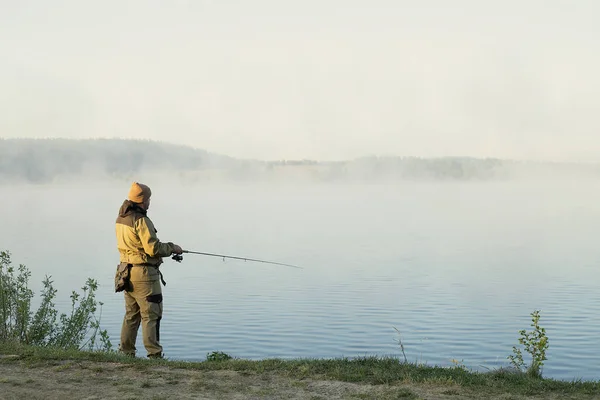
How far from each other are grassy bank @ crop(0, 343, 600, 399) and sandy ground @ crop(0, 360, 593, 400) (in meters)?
0.02

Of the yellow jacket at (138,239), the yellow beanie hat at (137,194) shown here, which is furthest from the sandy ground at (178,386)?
the yellow beanie hat at (137,194)

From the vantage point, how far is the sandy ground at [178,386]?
24.4 feet

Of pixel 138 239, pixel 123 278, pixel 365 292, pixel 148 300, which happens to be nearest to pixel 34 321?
pixel 123 278

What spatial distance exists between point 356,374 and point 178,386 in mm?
1620

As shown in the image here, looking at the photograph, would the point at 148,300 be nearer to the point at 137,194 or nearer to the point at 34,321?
the point at 137,194

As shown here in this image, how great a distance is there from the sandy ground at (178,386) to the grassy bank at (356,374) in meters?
0.02

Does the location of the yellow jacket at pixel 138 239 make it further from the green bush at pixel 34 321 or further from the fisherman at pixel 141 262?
the green bush at pixel 34 321

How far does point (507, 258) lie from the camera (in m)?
38.0

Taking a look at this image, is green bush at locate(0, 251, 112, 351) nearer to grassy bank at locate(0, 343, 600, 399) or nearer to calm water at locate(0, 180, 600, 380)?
grassy bank at locate(0, 343, 600, 399)

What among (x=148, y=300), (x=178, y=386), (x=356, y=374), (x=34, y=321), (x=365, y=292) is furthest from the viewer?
(x=365, y=292)

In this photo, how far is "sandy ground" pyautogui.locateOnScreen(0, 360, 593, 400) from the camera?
7441 mm

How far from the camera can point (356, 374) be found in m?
8.10

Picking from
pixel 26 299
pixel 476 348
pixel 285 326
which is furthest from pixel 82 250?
pixel 26 299

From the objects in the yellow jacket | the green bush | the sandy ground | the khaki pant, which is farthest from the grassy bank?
the green bush
